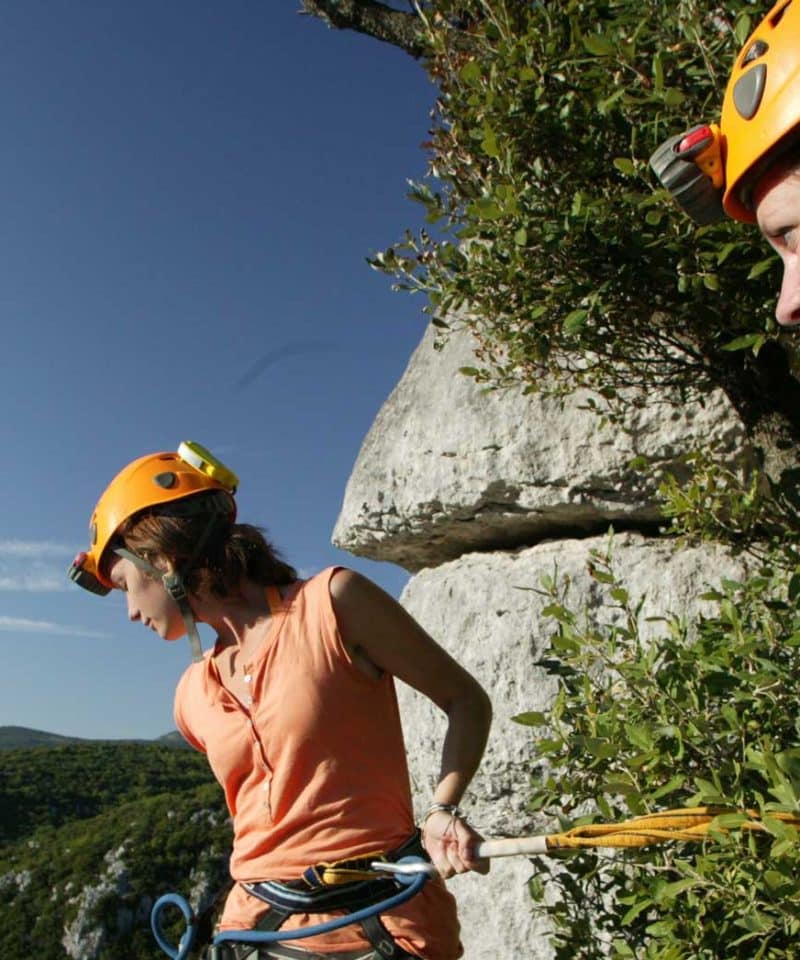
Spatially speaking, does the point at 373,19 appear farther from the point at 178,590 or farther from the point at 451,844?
the point at 451,844

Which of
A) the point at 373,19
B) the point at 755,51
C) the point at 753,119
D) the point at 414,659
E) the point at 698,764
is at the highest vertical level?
the point at 373,19

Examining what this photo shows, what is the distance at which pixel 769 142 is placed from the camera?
1.52 m

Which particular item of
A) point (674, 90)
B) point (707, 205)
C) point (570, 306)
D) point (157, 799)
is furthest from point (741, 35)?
point (157, 799)

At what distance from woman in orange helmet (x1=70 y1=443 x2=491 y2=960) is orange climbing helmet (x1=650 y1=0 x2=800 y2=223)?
4.08 feet

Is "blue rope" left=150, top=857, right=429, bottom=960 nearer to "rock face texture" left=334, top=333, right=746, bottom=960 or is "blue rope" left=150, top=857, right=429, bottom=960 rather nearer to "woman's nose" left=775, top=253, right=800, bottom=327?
"woman's nose" left=775, top=253, right=800, bottom=327

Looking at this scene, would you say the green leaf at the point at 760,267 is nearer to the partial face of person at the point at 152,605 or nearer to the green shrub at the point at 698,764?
the green shrub at the point at 698,764

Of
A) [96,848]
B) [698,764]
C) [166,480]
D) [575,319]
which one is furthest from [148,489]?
[96,848]

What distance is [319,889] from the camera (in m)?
2.21

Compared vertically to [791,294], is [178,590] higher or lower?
higher

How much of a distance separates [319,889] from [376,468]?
9.09 ft

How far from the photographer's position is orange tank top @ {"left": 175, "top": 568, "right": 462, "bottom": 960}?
2232 mm

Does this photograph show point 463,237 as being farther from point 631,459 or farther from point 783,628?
point 783,628

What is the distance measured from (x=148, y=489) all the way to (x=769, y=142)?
1.85 metres

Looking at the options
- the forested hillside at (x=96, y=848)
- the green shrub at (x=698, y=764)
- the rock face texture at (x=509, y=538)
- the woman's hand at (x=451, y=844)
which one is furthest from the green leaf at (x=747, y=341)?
the forested hillside at (x=96, y=848)
